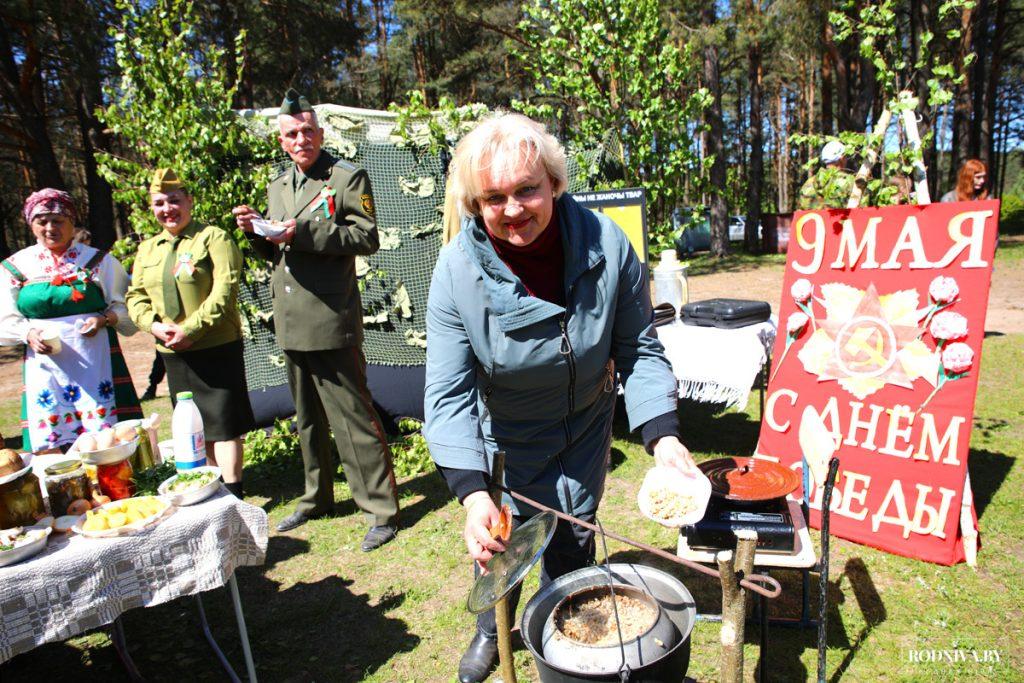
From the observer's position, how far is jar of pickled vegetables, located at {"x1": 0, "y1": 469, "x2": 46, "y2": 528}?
1.90 meters

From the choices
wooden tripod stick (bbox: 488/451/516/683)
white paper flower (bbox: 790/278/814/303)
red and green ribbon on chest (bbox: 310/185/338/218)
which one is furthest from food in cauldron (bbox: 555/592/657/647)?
red and green ribbon on chest (bbox: 310/185/338/218)

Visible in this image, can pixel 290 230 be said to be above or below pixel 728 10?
below

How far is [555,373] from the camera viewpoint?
1.83 meters

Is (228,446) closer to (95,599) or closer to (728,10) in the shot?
(95,599)

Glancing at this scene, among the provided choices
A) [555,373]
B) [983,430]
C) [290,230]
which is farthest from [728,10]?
[555,373]

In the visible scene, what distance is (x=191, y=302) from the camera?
3.64 meters

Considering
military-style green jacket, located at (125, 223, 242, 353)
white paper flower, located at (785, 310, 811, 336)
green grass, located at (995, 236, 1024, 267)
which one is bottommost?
green grass, located at (995, 236, 1024, 267)

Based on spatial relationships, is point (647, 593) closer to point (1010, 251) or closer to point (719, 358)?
point (719, 358)

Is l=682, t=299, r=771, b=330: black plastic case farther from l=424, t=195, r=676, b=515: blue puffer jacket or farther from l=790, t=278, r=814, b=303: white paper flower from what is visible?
l=424, t=195, r=676, b=515: blue puffer jacket

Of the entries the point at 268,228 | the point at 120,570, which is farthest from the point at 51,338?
the point at 120,570

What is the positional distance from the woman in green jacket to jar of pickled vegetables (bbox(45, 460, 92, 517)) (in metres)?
1.55

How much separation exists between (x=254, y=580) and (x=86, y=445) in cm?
151

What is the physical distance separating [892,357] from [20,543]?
11.8 ft

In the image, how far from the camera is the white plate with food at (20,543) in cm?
176
